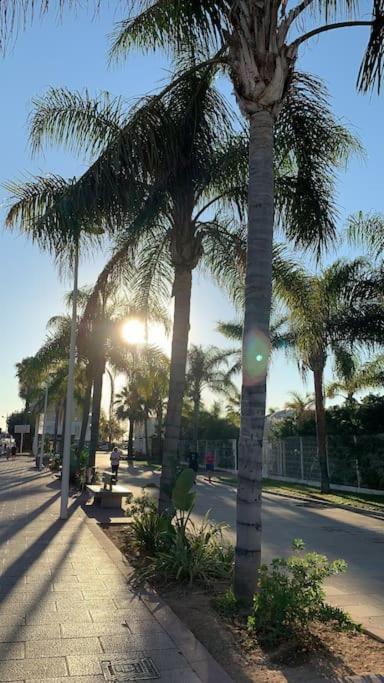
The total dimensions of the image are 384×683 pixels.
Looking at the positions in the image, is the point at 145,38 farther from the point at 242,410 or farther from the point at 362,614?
the point at 362,614

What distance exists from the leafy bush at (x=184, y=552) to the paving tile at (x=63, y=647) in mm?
2147

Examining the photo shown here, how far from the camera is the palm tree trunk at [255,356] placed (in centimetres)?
590

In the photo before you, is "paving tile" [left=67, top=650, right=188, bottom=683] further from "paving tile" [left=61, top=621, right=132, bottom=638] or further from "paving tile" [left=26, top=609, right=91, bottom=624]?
"paving tile" [left=26, top=609, right=91, bottom=624]

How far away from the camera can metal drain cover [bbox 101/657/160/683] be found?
430 centimetres

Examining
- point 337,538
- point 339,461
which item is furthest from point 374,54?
point 339,461

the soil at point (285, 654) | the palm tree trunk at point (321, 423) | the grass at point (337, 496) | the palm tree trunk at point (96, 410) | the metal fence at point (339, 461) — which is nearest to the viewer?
the soil at point (285, 654)

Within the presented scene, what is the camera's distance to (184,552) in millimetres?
7273

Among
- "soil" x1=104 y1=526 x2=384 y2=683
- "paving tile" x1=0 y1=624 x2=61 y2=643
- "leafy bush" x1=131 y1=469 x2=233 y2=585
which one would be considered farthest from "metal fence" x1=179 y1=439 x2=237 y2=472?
"paving tile" x1=0 y1=624 x2=61 y2=643

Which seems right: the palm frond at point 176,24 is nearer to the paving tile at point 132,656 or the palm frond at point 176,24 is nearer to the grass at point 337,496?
the paving tile at point 132,656

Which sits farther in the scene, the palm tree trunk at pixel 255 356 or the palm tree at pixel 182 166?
the palm tree at pixel 182 166

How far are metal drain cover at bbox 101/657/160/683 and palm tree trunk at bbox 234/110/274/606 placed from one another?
152cm

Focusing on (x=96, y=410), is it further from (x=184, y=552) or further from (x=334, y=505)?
(x=184, y=552)

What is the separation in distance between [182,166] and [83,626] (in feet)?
22.7

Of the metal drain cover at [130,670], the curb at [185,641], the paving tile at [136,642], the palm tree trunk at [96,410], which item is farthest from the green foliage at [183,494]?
the palm tree trunk at [96,410]
